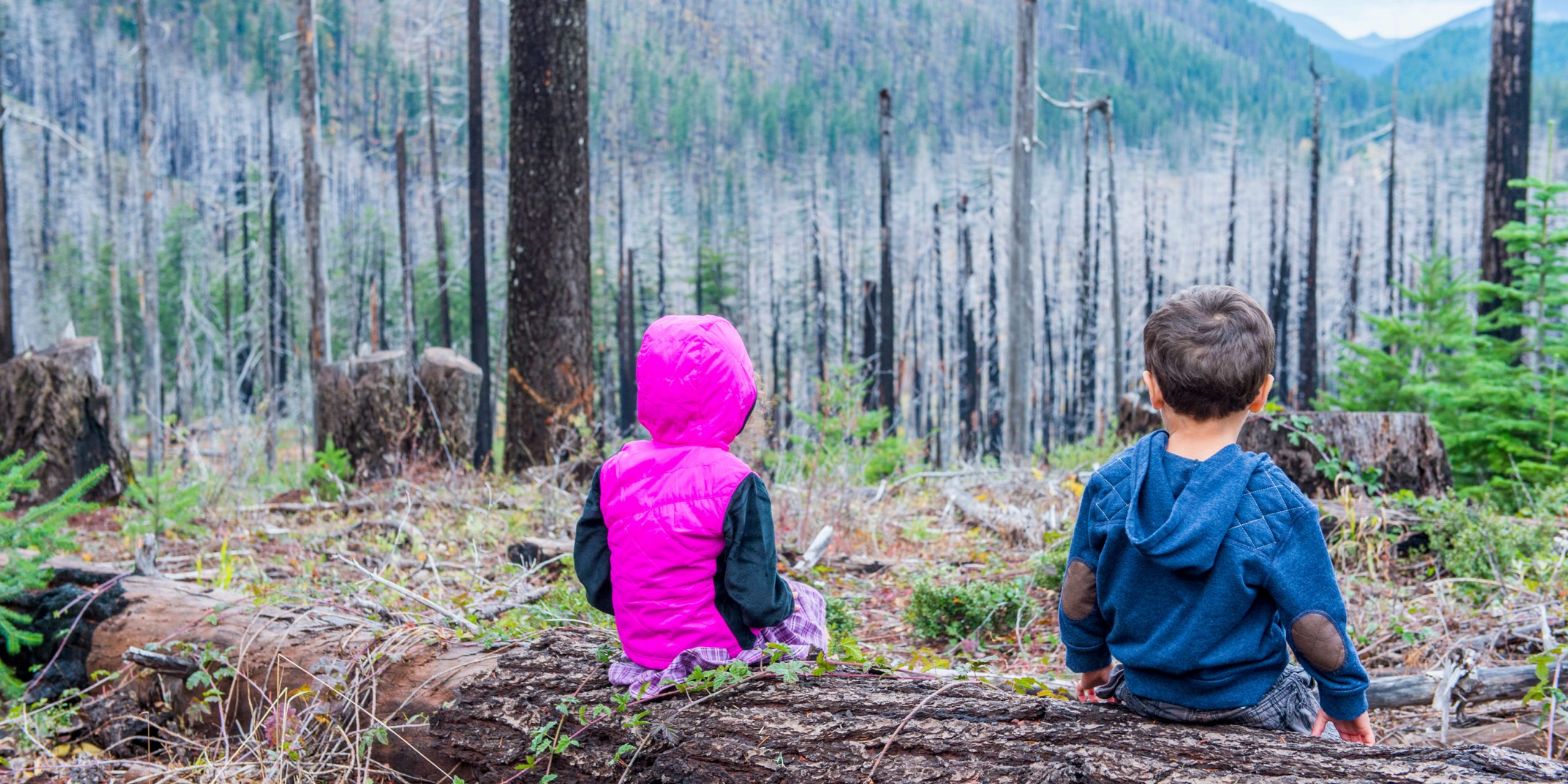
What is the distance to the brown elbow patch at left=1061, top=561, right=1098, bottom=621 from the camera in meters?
2.10

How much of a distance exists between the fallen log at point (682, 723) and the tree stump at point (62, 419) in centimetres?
548

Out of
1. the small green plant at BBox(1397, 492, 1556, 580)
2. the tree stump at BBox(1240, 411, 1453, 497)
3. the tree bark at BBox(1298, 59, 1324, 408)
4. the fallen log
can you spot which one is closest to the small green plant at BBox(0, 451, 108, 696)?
the fallen log

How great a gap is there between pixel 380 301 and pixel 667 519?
41.1 meters

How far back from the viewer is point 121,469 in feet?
25.8

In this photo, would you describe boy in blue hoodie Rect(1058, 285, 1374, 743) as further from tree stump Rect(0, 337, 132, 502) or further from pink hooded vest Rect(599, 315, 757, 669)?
tree stump Rect(0, 337, 132, 502)

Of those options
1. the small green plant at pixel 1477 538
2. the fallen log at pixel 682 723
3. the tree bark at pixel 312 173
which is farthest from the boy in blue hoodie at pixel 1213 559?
the tree bark at pixel 312 173

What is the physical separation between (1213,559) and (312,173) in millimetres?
17447

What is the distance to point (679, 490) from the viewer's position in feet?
8.13

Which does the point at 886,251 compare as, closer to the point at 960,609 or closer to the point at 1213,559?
the point at 960,609

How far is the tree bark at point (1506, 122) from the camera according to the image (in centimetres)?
1034

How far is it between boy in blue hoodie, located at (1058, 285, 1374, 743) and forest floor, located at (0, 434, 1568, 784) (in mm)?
845

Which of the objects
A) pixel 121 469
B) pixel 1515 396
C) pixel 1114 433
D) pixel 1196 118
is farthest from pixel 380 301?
pixel 1196 118

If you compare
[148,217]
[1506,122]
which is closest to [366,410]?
[1506,122]

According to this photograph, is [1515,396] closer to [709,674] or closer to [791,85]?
[709,674]
